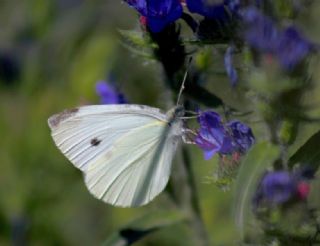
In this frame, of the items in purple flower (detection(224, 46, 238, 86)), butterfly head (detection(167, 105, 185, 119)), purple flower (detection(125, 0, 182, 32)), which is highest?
purple flower (detection(125, 0, 182, 32))

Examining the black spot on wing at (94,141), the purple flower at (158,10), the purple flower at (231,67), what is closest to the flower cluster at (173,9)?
the purple flower at (158,10)

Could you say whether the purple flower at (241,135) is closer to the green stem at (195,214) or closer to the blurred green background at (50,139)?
the green stem at (195,214)

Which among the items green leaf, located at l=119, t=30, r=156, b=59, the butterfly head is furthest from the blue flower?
the butterfly head

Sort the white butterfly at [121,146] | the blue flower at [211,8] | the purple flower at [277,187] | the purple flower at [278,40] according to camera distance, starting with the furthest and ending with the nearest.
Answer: the white butterfly at [121,146] < the blue flower at [211,8] < the purple flower at [277,187] < the purple flower at [278,40]

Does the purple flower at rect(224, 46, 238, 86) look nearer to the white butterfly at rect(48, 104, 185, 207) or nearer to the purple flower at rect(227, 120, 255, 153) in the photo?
the purple flower at rect(227, 120, 255, 153)

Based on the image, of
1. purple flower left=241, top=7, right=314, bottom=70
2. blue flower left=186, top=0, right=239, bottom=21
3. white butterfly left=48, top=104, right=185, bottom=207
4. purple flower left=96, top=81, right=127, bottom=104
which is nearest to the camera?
purple flower left=241, top=7, right=314, bottom=70

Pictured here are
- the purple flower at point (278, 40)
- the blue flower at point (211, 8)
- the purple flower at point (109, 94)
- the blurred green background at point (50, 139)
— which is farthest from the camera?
the blurred green background at point (50, 139)

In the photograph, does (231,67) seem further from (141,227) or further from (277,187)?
(141,227)
